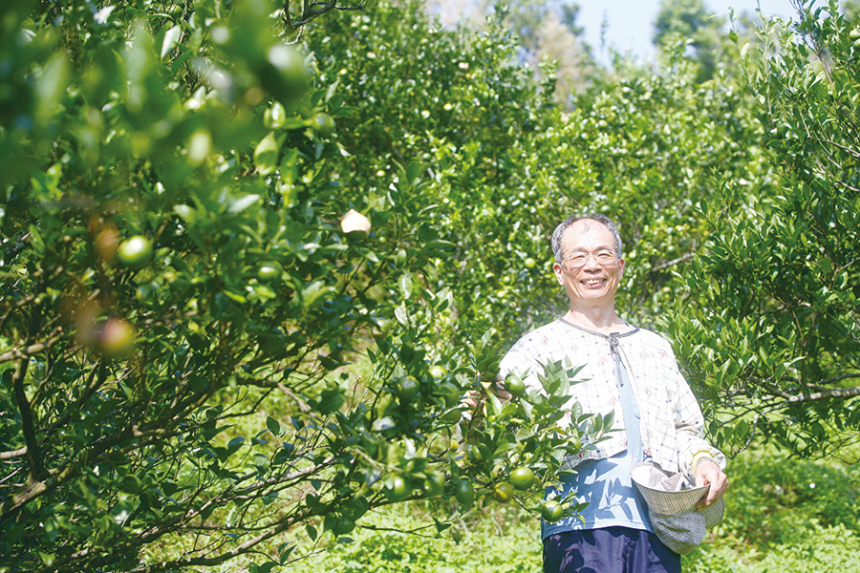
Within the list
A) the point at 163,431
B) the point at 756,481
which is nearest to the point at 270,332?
the point at 163,431

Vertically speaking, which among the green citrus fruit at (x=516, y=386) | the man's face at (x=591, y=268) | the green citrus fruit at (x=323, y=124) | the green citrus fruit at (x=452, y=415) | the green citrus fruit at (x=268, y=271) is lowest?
the green citrus fruit at (x=452, y=415)

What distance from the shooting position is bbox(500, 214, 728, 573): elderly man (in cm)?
208

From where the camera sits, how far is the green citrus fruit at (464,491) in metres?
1.42

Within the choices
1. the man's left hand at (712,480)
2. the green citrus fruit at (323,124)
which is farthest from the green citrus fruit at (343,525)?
the man's left hand at (712,480)

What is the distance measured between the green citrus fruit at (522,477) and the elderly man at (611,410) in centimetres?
40

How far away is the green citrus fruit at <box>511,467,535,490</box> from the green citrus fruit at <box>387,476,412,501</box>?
470 millimetres

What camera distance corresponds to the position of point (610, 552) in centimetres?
206

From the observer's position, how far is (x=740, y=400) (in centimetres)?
293

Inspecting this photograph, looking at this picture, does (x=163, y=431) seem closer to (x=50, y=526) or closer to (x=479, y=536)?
(x=50, y=526)

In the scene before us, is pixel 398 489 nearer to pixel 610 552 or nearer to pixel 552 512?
pixel 552 512

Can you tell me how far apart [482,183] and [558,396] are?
9.80 feet

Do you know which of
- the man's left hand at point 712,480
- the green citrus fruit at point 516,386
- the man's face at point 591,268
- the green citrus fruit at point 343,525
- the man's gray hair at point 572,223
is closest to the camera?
the green citrus fruit at point 343,525

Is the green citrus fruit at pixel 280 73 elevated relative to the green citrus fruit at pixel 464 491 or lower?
elevated

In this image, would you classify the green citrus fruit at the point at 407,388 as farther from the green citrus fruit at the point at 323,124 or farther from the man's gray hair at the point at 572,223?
the man's gray hair at the point at 572,223
